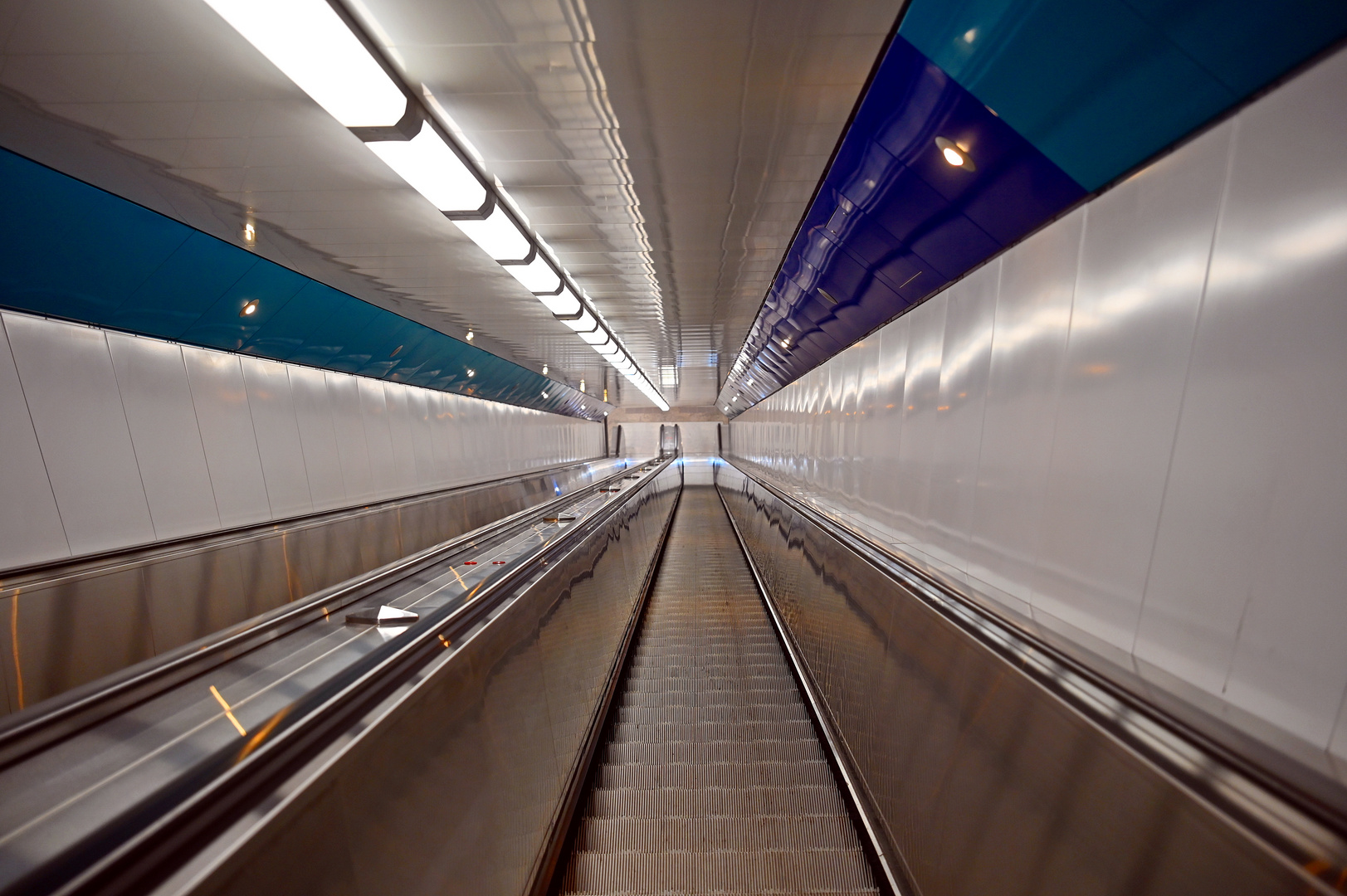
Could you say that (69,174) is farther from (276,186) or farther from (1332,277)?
(1332,277)

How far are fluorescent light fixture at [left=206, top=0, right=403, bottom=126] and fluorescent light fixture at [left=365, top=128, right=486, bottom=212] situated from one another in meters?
0.35

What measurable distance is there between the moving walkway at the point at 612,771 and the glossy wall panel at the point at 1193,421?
0.60m

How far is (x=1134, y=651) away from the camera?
3.14 metres

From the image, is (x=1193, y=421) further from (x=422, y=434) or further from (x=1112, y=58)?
(x=422, y=434)

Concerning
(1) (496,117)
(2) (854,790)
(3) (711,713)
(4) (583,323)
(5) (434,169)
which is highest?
(1) (496,117)

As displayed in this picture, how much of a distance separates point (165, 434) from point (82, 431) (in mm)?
968

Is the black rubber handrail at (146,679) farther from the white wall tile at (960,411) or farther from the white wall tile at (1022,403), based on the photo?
the white wall tile at (960,411)

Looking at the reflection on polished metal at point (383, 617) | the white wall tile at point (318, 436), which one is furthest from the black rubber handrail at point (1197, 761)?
the white wall tile at point (318, 436)

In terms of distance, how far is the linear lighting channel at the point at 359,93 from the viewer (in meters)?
2.54

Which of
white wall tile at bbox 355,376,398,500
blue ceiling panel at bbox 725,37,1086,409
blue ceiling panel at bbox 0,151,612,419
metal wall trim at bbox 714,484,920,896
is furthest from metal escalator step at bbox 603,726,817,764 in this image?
white wall tile at bbox 355,376,398,500

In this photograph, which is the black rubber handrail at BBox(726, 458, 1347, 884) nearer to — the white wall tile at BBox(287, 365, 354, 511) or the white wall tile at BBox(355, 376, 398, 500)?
the white wall tile at BBox(287, 365, 354, 511)

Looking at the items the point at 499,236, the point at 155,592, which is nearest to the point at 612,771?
the point at 499,236

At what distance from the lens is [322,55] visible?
9.22 ft

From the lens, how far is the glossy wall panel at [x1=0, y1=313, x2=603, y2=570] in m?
5.96
